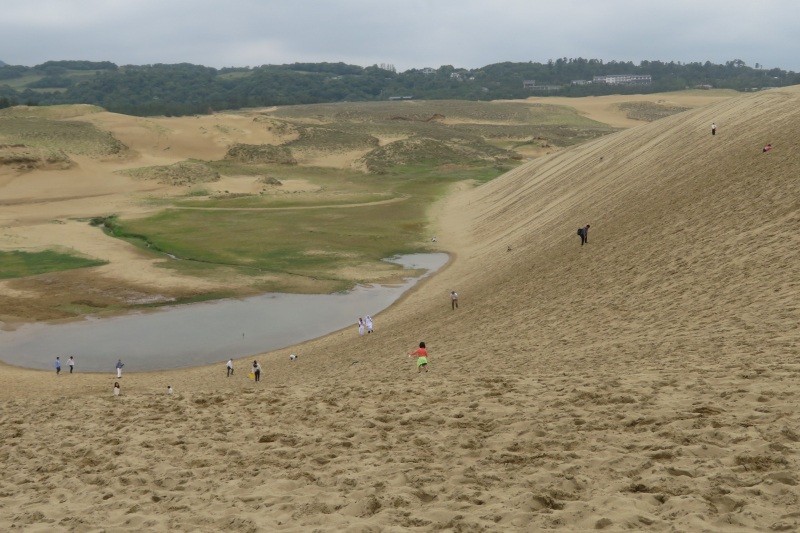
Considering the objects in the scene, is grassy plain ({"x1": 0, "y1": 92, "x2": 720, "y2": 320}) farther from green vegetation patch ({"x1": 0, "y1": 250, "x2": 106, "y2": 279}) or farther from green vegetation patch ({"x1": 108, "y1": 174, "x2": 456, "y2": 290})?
green vegetation patch ({"x1": 0, "y1": 250, "x2": 106, "y2": 279})

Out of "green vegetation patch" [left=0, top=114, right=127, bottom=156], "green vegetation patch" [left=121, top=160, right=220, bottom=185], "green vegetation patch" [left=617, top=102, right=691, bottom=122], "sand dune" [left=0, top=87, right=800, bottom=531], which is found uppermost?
"green vegetation patch" [left=617, top=102, right=691, bottom=122]

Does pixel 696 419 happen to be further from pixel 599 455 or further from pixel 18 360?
pixel 18 360

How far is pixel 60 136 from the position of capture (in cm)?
8788

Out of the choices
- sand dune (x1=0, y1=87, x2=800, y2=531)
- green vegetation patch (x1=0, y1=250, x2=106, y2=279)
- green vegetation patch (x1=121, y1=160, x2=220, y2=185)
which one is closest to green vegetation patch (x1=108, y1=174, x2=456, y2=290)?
green vegetation patch (x1=0, y1=250, x2=106, y2=279)

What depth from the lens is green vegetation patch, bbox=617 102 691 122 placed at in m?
157

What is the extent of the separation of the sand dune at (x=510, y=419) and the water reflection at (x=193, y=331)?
71.0 inches

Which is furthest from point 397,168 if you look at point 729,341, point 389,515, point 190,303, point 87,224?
point 389,515

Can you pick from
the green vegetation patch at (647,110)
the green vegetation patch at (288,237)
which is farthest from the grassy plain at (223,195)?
the green vegetation patch at (647,110)

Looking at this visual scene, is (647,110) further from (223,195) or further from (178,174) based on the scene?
(223,195)

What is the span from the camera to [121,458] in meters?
11.5

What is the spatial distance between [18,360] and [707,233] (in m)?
24.9

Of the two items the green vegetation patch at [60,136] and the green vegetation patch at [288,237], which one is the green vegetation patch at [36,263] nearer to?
the green vegetation patch at [288,237]

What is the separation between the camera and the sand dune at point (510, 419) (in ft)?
26.8

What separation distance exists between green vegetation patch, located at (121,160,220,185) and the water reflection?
4453cm
